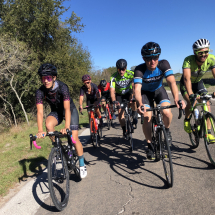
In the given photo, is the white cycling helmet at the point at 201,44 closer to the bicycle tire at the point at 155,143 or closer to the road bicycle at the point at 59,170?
the bicycle tire at the point at 155,143

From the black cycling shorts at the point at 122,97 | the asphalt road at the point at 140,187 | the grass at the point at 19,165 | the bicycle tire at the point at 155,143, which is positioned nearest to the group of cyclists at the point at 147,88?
the bicycle tire at the point at 155,143

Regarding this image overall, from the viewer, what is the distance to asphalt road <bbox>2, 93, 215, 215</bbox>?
2.65 meters

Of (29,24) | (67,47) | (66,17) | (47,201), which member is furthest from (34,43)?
(47,201)

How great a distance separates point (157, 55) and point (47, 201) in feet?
10.4

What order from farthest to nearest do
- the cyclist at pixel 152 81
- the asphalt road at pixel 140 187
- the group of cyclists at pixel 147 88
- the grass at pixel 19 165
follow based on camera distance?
the grass at pixel 19 165 → the cyclist at pixel 152 81 → the group of cyclists at pixel 147 88 → the asphalt road at pixel 140 187

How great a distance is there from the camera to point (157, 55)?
3.62m

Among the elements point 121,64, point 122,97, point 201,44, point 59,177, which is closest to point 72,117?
point 59,177

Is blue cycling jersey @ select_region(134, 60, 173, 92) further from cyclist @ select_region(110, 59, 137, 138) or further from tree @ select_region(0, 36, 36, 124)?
tree @ select_region(0, 36, 36, 124)

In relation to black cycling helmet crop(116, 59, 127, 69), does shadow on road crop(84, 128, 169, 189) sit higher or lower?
lower

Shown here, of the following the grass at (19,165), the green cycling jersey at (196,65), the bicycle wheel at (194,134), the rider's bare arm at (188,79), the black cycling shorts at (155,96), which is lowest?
the grass at (19,165)

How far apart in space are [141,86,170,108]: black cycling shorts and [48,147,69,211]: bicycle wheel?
1959 mm

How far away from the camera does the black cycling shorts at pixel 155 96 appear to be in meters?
4.02

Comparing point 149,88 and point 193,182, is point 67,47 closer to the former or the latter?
point 149,88

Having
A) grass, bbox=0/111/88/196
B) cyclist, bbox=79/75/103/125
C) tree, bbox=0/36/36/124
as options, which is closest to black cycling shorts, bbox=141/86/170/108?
cyclist, bbox=79/75/103/125
